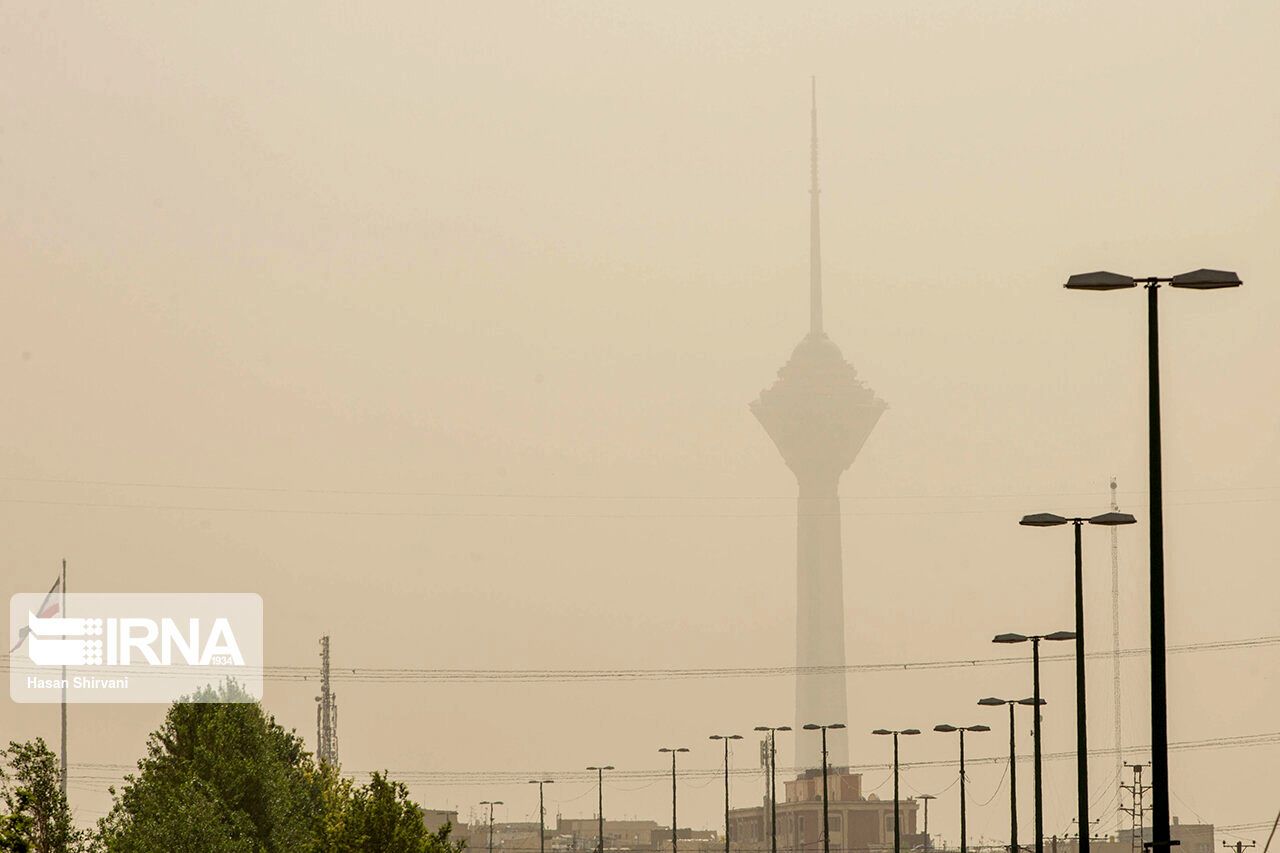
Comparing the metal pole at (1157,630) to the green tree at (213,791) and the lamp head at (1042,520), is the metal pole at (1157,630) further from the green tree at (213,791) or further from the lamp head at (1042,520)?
the green tree at (213,791)

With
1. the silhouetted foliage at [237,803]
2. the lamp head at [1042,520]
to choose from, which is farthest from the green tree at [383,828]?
the lamp head at [1042,520]

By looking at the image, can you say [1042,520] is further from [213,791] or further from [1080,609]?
[213,791]

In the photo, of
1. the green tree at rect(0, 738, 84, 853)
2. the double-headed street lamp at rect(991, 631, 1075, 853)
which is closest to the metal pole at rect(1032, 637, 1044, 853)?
the double-headed street lamp at rect(991, 631, 1075, 853)

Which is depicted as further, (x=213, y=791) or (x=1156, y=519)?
(x=213, y=791)

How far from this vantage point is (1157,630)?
4175 centimetres

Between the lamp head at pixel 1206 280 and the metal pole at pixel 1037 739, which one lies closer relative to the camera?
the lamp head at pixel 1206 280

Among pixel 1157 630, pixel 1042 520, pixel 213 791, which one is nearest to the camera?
pixel 1157 630

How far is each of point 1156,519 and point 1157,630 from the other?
1911mm

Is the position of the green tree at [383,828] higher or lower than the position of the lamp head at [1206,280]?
lower

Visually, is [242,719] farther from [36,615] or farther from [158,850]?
[36,615]

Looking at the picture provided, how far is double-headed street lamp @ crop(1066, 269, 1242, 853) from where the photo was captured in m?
40.5

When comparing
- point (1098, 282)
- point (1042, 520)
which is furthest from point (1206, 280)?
point (1042, 520)

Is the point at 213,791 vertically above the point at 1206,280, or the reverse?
the point at 1206,280

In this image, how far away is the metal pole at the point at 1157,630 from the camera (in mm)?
40438
